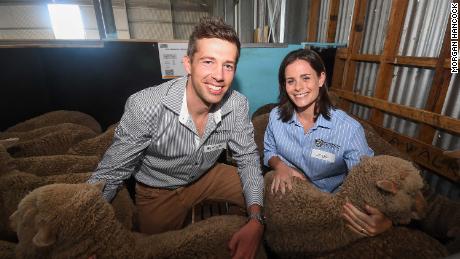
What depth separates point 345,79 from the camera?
3982mm

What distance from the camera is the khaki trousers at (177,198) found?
2143 millimetres

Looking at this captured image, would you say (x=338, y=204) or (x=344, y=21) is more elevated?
(x=344, y=21)

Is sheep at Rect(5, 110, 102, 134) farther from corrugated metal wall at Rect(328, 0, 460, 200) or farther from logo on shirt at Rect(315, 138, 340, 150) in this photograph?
corrugated metal wall at Rect(328, 0, 460, 200)

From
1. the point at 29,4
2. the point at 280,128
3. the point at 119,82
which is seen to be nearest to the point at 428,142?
the point at 280,128

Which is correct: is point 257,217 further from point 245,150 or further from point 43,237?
point 43,237

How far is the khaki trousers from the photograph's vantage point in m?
2.14

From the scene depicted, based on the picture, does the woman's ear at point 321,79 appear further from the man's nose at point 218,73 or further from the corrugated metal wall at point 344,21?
the corrugated metal wall at point 344,21

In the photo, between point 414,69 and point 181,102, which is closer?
point 181,102

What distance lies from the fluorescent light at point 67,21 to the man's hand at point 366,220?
1245 cm

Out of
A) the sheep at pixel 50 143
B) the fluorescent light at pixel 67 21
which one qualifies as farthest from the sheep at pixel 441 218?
the fluorescent light at pixel 67 21

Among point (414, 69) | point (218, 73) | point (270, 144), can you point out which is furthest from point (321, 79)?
point (414, 69)

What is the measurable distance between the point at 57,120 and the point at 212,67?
7.63 ft

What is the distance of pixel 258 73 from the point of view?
350 centimetres

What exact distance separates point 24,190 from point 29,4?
12.4 meters
